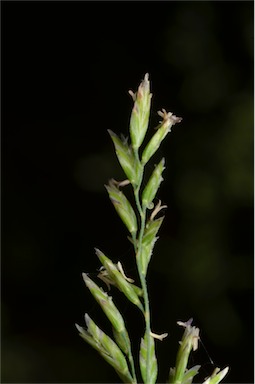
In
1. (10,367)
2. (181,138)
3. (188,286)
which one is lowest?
(10,367)

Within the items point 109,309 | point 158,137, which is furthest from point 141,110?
point 109,309

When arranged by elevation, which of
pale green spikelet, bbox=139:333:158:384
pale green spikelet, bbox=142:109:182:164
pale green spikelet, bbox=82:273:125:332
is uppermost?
pale green spikelet, bbox=142:109:182:164

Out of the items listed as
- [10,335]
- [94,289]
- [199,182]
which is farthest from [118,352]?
[10,335]

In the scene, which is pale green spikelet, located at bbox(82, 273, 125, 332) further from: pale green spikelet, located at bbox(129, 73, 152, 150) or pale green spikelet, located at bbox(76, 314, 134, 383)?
pale green spikelet, located at bbox(129, 73, 152, 150)

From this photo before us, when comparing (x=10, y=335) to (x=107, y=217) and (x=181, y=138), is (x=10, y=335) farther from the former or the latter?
(x=181, y=138)

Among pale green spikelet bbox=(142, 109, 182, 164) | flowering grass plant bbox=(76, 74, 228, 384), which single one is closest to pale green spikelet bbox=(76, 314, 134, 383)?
flowering grass plant bbox=(76, 74, 228, 384)

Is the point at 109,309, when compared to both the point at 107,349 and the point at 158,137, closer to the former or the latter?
the point at 107,349

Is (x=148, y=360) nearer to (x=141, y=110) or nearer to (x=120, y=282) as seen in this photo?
(x=120, y=282)

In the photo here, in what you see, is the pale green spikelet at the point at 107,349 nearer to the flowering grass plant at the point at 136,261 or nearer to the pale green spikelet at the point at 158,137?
the flowering grass plant at the point at 136,261

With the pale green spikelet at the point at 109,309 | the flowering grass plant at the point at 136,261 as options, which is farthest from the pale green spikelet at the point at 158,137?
the pale green spikelet at the point at 109,309

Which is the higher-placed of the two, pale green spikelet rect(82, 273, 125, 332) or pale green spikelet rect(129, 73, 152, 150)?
pale green spikelet rect(129, 73, 152, 150)

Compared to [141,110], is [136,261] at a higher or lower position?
lower
